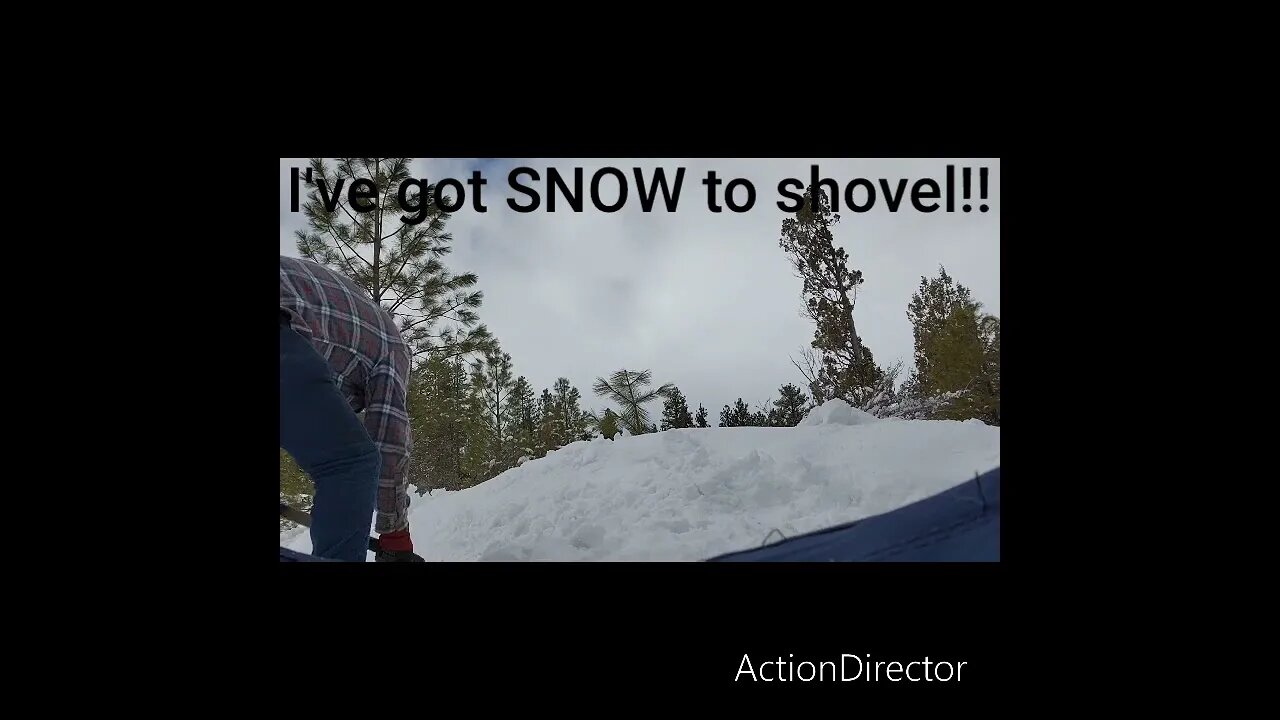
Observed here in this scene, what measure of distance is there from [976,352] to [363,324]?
16.3 m

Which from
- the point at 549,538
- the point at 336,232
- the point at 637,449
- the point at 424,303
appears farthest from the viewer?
the point at 424,303

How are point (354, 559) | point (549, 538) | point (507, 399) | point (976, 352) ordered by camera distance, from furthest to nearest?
point (507, 399)
point (976, 352)
point (549, 538)
point (354, 559)

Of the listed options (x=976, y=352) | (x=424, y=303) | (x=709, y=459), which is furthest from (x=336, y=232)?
(x=976, y=352)

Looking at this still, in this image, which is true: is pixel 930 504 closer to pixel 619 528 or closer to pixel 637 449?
pixel 619 528

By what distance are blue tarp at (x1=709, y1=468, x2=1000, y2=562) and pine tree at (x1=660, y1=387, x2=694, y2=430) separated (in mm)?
10472

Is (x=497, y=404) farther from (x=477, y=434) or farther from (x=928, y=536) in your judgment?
(x=928, y=536)

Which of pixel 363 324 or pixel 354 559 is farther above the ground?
pixel 363 324

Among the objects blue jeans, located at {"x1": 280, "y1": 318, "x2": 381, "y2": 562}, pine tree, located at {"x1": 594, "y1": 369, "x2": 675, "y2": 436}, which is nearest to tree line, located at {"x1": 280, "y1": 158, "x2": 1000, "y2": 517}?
pine tree, located at {"x1": 594, "y1": 369, "x2": 675, "y2": 436}

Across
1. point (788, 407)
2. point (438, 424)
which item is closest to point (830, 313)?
point (788, 407)

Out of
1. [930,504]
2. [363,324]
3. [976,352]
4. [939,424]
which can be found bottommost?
[930,504]

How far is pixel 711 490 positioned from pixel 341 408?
163 centimetres

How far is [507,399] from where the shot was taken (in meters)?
17.9

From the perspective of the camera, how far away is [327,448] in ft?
5.15

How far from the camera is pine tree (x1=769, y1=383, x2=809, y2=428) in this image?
45.5 feet
